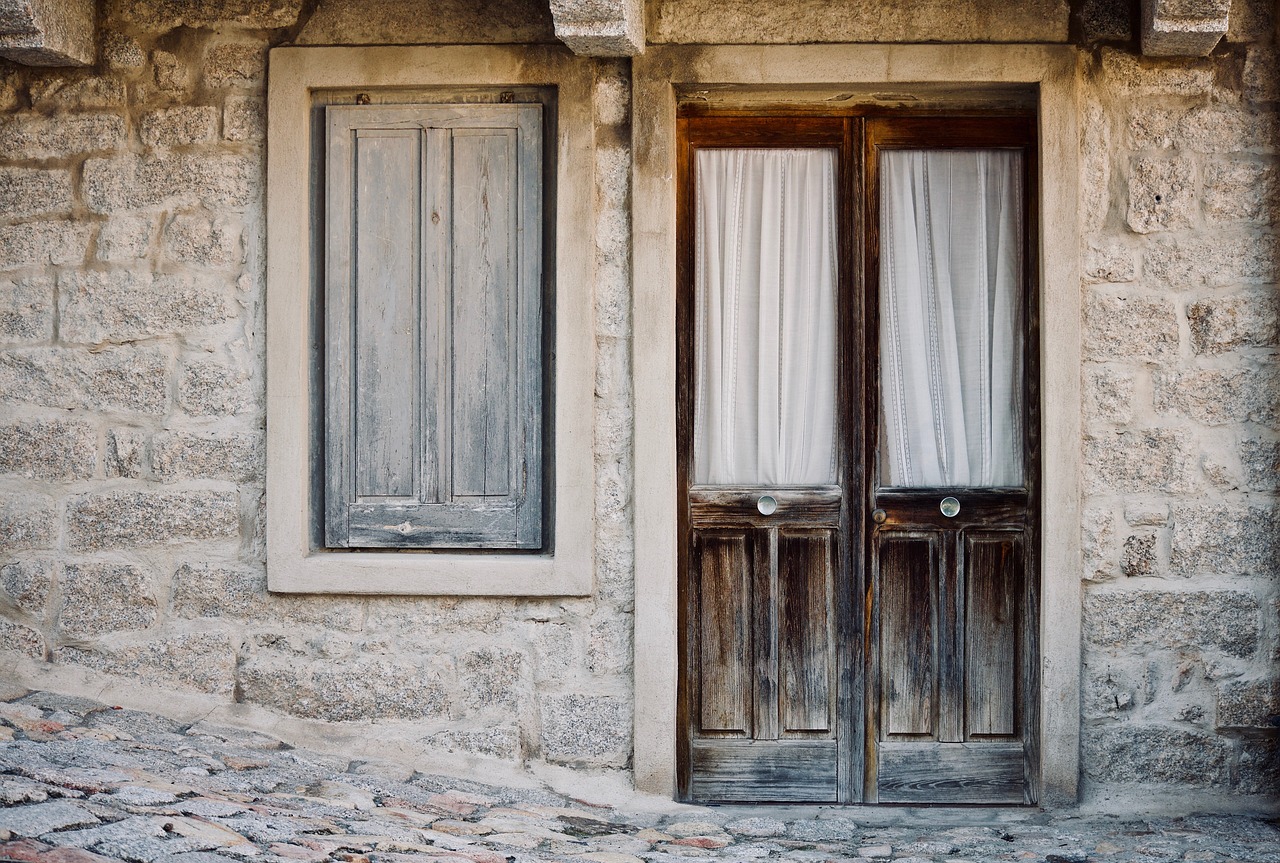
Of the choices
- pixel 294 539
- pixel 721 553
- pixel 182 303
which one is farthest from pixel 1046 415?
pixel 182 303

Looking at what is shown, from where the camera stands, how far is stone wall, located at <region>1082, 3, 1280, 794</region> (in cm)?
382

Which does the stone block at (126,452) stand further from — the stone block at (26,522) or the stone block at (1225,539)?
the stone block at (1225,539)

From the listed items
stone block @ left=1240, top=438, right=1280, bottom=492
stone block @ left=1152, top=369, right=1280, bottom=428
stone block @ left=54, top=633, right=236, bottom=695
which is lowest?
stone block @ left=54, top=633, right=236, bottom=695

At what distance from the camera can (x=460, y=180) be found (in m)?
4.00

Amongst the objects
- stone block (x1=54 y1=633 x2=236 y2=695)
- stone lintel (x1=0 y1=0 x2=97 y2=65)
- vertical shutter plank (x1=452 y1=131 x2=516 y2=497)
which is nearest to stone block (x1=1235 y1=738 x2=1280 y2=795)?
vertical shutter plank (x1=452 y1=131 x2=516 y2=497)

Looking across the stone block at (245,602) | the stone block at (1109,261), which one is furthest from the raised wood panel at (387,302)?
the stone block at (1109,261)

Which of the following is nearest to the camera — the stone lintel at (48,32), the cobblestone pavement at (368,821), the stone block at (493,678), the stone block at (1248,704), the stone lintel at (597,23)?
the cobblestone pavement at (368,821)

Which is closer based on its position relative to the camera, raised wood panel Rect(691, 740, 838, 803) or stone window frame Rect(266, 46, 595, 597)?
stone window frame Rect(266, 46, 595, 597)

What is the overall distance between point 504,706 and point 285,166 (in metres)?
2.03

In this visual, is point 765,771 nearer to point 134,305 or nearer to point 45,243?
point 134,305

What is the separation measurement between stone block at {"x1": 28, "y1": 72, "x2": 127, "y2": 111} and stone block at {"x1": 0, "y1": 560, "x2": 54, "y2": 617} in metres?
1.64

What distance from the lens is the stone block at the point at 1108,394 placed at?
3.83 meters

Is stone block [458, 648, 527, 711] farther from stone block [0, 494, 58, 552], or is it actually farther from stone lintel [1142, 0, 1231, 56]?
stone lintel [1142, 0, 1231, 56]

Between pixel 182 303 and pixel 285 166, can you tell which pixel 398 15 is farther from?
pixel 182 303
